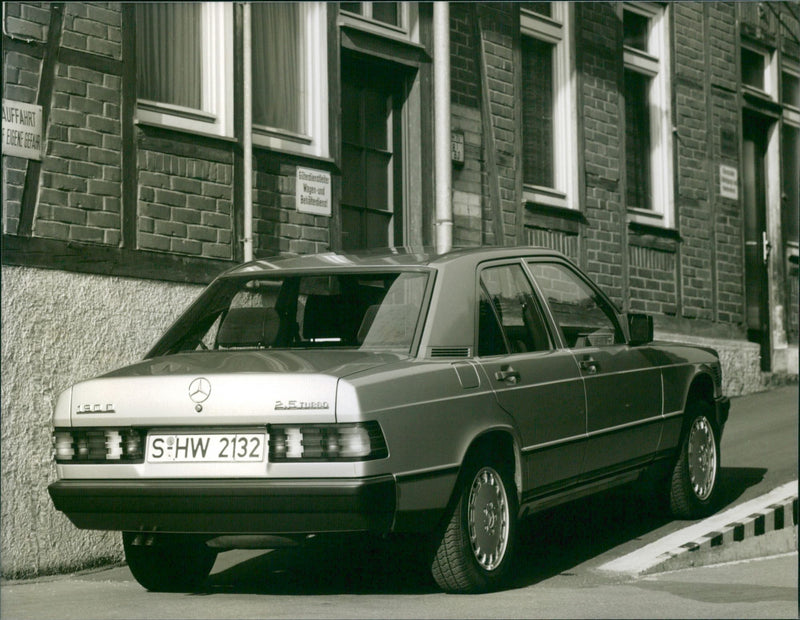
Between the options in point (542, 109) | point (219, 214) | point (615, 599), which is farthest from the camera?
point (542, 109)

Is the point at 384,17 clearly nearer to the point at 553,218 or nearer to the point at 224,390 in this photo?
the point at 553,218

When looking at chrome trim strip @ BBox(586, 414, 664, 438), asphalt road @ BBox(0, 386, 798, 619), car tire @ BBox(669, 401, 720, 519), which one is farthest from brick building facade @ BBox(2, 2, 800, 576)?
car tire @ BBox(669, 401, 720, 519)

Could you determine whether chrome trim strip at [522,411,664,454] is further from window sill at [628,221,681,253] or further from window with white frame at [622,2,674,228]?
window with white frame at [622,2,674,228]

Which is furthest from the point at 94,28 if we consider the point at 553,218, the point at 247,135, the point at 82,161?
the point at 553,218

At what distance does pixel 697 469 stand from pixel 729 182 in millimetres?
9421

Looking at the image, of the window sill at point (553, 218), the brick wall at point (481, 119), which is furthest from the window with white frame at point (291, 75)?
the window sill at point (553, 218)

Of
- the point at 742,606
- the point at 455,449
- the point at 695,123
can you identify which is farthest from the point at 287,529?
the point at 695,123

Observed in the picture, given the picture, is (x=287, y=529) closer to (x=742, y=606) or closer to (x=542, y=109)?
(x=742, y=606)

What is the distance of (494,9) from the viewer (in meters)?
14.2

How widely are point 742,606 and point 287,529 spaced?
1902 millimetres

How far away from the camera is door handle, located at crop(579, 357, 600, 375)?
8006 millimetres

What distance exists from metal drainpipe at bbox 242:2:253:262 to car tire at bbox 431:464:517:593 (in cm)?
411

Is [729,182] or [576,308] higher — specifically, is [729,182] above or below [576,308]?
above

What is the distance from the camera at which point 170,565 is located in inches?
285
